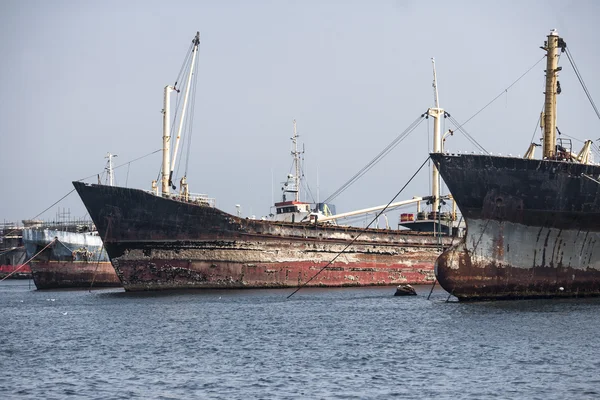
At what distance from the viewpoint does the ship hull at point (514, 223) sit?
3819 centimetres

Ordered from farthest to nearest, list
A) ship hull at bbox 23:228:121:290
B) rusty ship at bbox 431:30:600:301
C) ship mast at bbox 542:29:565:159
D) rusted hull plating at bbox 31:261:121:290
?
rusted hull plating at bbox 31:261:121:290 < ship hull at bbox 23:228:121:290 < ship mast at bbox 542:29:565:159 < rusty ship at bbox 431:30:600:301

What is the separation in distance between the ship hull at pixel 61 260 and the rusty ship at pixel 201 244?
14.4 m

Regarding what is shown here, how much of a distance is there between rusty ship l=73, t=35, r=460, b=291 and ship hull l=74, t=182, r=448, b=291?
57 millimetres

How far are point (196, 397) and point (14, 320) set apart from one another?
827 inches

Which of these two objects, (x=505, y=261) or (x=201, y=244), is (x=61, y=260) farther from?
(x=505, y=261)

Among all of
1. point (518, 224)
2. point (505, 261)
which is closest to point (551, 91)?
point (518, 224)

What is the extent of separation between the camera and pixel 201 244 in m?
50.4

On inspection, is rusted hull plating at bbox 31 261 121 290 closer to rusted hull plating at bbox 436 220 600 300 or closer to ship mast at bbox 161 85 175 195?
ship mast at bbox 161 85 175 195

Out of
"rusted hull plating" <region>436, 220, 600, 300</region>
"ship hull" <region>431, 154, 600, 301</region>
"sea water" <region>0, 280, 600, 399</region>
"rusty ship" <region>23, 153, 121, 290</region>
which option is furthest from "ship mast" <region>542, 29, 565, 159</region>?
"rusty ship" <region>23, 153, 121, 290</region>

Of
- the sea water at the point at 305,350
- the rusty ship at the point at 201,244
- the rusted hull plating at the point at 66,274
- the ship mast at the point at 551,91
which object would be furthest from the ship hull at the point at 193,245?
the rusted hull plating at the point at 66,274

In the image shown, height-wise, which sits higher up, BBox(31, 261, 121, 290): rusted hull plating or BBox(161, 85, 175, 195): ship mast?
BBox(161, 85, 175, 195): ship mast

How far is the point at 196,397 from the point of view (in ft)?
68.7

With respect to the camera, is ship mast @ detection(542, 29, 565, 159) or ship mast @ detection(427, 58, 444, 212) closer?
ship mast @ detection(542, 29, 565, 159)

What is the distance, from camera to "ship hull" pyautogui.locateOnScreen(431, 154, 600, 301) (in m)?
38.2
